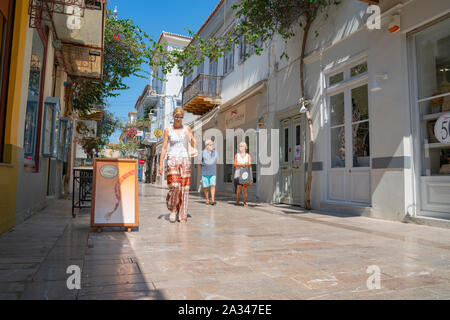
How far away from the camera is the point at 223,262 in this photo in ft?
9.78

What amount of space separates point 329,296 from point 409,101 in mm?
4910

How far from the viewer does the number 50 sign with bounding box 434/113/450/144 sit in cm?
532

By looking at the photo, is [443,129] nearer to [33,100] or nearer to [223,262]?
[223,262]

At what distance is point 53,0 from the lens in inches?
213

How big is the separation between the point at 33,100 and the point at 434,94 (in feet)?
22.4

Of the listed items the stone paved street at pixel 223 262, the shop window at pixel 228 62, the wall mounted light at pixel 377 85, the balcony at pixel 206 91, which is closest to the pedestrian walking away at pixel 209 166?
the stone paved street at pixel 223 262

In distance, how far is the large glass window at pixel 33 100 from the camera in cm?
557

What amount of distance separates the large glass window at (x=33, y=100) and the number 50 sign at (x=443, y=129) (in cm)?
658

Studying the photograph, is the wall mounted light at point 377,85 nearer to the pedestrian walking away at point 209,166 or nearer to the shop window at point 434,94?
the shop window at point 434,94

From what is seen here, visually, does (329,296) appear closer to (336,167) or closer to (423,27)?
(423,27)

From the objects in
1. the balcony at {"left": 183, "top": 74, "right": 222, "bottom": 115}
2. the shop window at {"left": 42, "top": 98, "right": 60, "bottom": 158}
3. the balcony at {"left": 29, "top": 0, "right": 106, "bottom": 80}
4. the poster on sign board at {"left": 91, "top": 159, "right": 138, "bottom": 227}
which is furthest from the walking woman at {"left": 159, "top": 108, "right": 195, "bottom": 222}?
the balcony at {"left": 183, "top": 74, "right": 222, "bottom": 115}

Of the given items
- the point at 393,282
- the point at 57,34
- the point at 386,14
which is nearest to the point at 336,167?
the point at 386,14

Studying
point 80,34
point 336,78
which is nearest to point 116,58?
point 80,34

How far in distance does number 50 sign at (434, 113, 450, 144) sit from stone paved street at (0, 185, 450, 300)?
4.95 ft
